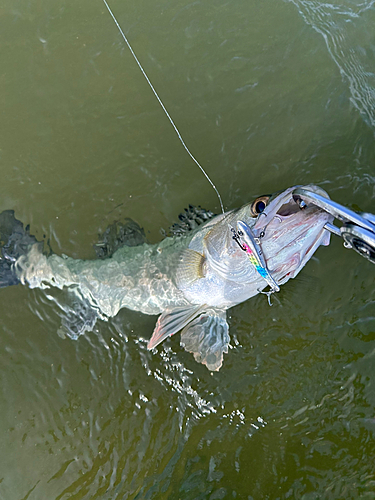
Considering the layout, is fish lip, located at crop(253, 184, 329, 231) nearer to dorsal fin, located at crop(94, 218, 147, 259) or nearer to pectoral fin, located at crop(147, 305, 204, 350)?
pectoral fin, located at crop(147, 305, 204, 350)

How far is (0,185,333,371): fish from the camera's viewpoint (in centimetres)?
243

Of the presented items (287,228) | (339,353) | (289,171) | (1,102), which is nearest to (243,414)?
(339,353)

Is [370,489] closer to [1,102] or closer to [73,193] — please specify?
[73,193]

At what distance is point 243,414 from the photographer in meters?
3.76

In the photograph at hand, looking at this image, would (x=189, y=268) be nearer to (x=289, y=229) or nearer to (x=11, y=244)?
(x=289, y=229)

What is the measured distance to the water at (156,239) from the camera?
3.69 meters

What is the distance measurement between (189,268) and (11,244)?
183 cm

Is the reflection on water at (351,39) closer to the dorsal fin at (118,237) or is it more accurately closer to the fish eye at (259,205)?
the fish eye at (259,205)

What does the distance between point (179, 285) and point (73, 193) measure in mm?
1520

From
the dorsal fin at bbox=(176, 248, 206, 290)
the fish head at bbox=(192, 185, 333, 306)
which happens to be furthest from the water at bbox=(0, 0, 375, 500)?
the fish head at bbox=(192, 185, 333, 306)

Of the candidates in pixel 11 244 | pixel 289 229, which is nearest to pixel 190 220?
pixel 289 229

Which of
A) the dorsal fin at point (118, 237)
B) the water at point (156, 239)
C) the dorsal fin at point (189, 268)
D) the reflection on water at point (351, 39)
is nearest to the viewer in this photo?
the dorsal fin at point (189, 268)

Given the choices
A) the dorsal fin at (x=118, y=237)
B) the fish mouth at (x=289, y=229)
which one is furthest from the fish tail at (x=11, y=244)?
the fish mouth at (x=289, y=229)

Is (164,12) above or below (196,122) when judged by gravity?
above
